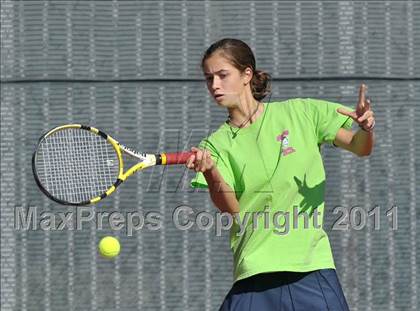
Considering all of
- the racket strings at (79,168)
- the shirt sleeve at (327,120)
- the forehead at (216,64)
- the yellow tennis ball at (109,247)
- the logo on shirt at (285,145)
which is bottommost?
the yellow tennis ball at (109,247)

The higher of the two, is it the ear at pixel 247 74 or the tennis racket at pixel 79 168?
the ear at pixel 247 74

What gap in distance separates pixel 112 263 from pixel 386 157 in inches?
56.6

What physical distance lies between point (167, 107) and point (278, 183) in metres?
1.70

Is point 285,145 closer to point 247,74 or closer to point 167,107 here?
point 247,74

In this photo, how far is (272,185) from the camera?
3.67m

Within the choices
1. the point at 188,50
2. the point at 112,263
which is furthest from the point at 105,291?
the point at 188,50

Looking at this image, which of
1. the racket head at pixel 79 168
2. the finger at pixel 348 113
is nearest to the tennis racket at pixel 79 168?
the racket head at pixel 79 168

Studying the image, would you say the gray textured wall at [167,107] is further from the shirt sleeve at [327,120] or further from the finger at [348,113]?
the finger at [348,113]

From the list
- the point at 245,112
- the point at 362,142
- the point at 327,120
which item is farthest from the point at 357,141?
the point at 245,112

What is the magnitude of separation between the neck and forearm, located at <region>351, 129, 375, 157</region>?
13.7 inches

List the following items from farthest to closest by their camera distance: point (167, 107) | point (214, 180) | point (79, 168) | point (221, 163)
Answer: point (167, 107) → point (79, 168) → point (221, 163) → point (214, 180)

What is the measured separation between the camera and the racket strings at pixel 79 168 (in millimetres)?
4289

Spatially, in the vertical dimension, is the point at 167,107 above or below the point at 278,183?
above

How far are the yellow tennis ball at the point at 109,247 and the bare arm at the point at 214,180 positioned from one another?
1.54 m
